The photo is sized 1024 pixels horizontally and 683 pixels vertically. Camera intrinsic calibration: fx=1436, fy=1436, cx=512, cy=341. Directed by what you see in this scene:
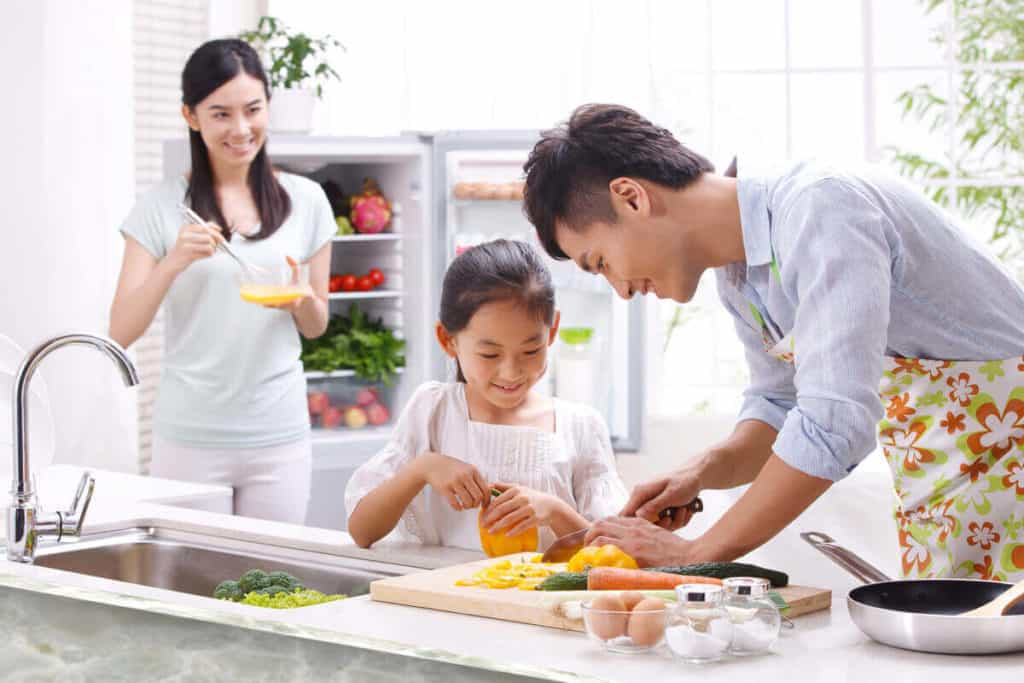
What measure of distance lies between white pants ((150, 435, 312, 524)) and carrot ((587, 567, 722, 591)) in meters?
1.89

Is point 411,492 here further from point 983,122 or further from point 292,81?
point 983,122

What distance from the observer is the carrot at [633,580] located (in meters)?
1.70

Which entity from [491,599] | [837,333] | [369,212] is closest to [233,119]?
[369,212]

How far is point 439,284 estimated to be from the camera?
480 centimetres

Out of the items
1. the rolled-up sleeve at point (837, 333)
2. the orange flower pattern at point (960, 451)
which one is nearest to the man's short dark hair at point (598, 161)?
the rolled-up sleeve at point (837, 333)

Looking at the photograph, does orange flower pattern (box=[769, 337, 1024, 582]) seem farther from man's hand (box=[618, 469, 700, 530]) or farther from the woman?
the woman

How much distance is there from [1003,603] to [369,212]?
360 cm

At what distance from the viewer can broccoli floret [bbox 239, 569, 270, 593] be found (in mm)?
2121

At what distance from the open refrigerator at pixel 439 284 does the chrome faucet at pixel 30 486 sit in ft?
7.90

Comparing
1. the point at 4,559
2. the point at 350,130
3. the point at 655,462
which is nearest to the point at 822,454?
the point at 4,559

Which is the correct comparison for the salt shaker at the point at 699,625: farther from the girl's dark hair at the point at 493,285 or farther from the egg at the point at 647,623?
the girl's dark hair at the point at 493,285

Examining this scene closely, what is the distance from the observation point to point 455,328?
2465mm

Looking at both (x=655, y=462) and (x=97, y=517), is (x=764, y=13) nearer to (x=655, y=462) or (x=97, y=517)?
(x=655, y=462)

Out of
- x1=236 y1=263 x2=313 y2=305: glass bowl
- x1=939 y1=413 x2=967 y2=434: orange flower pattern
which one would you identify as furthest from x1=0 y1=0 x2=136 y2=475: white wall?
x1=939 y1=413 x2=967 y2=434: orange flower pattern
